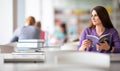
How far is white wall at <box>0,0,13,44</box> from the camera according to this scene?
625cm

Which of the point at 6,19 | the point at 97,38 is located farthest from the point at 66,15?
the point at 97,38

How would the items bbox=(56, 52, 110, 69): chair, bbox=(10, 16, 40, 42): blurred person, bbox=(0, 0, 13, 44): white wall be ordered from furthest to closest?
bbox=(0, 0, 13, 44): white wall < bbox=(10, 16, 40, 42): blurred person < bbox=(56, 52, 110, 69): chair

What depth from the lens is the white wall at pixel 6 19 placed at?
6.25m

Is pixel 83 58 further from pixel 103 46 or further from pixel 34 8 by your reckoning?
pixel 34 8

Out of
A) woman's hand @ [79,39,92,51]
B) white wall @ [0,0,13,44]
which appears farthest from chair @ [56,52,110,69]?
white wall @ [0,0,13,44]

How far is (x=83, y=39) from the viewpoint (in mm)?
3082

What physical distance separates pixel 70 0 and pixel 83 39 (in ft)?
22.0

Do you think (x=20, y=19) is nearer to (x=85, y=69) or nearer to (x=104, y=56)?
(x=104, y=56)

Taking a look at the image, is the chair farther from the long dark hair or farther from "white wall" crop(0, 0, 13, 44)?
"white wall" crop(0, 0, 13, 44)

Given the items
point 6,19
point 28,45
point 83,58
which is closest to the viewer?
point 83,58

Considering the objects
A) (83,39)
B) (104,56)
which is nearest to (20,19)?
(83,39)

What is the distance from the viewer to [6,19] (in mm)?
6246

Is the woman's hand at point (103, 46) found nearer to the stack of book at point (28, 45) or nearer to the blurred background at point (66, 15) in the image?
the stack of book at point (28, 45)

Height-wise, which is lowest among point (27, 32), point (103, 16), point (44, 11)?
point (27, 32)
